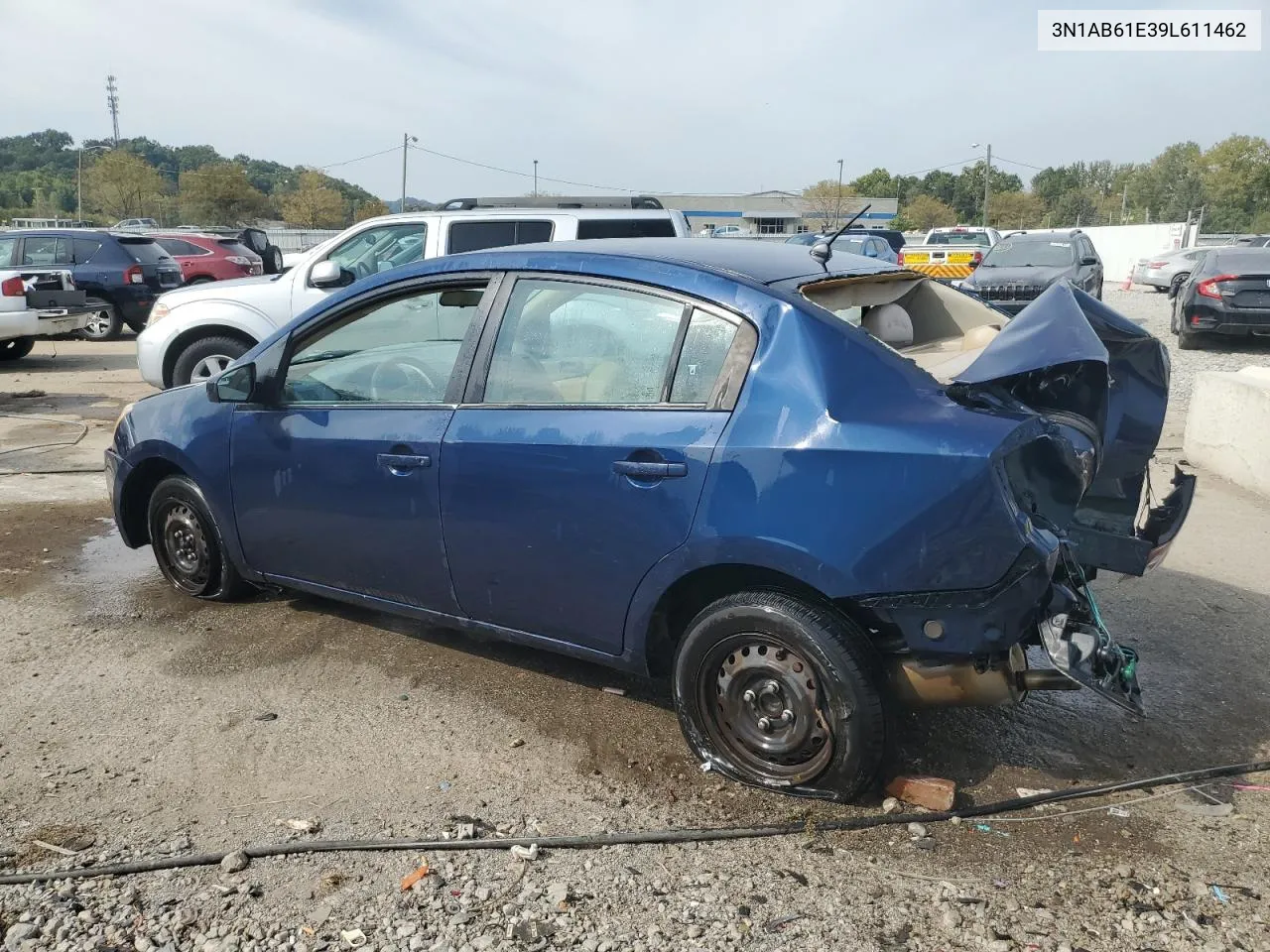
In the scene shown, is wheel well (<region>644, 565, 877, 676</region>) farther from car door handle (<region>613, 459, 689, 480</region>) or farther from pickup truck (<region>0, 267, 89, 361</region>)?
pickup truck (<region>0, 267, 89, 361</region>)

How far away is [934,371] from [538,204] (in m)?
7.04

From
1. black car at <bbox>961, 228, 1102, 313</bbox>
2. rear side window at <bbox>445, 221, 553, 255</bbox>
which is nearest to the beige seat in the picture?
rear side window at <bbox>445, 221, 553, 255</bbox>

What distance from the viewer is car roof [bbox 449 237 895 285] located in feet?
11.6

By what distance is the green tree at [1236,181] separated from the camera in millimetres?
56531

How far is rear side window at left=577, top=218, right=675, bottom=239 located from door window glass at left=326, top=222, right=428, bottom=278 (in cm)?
140

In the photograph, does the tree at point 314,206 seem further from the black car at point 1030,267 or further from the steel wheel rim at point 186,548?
the steel wheel rim at point 186,548

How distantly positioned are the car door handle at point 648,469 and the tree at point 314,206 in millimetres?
68034

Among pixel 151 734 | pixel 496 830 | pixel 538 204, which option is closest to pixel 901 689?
pixel 496 830

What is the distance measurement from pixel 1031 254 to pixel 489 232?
11985 mm

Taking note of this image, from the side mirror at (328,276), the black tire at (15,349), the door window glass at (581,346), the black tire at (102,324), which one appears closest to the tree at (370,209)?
the black tire at (102,324)

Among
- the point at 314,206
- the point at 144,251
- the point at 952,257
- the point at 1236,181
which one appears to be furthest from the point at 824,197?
the point at 144,251

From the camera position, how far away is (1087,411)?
3512 millimetres

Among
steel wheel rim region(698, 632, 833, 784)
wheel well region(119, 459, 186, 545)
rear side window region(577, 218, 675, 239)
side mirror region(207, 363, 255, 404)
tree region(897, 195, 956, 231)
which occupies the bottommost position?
steel wheel rim region(698, 632, 833, 784)

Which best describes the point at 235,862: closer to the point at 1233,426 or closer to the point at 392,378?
the point at 392,378
